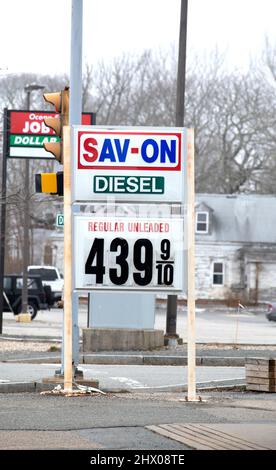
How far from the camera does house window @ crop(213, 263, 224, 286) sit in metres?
71.0

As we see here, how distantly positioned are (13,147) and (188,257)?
17490 mm

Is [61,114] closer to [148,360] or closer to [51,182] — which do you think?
[51,182]

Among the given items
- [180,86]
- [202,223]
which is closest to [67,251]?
[180,86]

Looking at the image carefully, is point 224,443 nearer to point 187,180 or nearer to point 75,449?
point 75,449

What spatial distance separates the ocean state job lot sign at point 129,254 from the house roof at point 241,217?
191 feet

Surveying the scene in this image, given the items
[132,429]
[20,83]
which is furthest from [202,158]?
[132,429]

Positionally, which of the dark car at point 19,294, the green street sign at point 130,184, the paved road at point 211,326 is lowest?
the paved road at point 211,326

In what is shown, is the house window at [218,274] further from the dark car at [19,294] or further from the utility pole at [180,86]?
the utility pole at [180,86]

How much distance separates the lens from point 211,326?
4419 centimetres

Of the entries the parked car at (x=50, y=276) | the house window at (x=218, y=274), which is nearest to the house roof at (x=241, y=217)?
the house window at (x=218, y=274)

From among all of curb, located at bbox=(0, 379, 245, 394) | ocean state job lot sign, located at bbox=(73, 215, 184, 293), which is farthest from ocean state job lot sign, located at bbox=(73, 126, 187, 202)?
curb, located at bbox=(0, 379, 245, 394)

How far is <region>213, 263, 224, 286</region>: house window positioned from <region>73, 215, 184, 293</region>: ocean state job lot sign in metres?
57.7

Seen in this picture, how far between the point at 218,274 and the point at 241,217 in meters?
3.93

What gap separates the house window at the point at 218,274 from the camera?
7100cm
